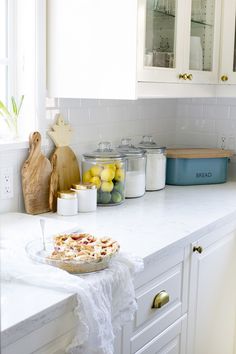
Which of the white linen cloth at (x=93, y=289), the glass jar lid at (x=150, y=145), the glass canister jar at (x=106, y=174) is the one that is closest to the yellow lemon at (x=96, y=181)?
the glass canister jar at (x=106, y=174)

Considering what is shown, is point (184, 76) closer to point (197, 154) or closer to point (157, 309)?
point (197, 154)

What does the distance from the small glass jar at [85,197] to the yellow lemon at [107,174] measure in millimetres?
96

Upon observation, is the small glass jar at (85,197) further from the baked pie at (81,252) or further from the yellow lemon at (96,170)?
the baked pie at (81,252)

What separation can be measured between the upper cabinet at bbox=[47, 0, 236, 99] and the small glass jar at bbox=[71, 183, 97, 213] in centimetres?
38

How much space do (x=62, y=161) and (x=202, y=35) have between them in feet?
3.04

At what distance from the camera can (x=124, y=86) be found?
2.22m

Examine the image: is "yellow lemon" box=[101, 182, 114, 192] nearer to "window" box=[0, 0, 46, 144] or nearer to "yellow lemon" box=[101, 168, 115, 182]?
"yellow lemon" box=[101, 168, 115, 182]

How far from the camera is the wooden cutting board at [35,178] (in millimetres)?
2295

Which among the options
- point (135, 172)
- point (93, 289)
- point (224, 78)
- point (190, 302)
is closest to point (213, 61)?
point (224, 78)

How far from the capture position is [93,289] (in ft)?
5.04

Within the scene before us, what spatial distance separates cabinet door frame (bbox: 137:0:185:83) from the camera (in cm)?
222

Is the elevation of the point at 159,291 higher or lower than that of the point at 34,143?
lower

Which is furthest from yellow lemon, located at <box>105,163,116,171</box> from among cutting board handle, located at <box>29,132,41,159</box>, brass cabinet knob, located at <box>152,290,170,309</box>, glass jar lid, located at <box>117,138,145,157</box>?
brass cabinet knob, located at <box>152,290,170,309</box>

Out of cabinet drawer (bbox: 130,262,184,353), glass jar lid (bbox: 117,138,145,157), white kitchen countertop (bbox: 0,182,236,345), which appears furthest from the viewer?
glass jar lid (bbox: 117,138,145,157)
